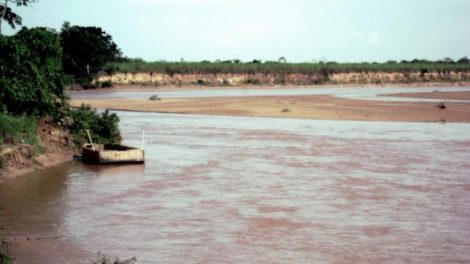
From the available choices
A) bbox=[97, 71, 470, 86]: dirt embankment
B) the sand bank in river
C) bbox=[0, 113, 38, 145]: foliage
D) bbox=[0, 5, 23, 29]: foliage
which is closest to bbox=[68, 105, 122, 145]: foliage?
bbox=[0, 113, 38, 145]: foliage

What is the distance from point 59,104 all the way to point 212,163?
4998mm

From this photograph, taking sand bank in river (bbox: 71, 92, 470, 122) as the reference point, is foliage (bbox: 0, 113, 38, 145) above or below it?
above

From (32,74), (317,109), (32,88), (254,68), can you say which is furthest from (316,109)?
(254,68)

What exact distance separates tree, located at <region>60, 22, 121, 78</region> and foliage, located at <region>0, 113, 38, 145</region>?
43.8 metres

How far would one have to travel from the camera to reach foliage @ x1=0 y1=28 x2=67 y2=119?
802 inches

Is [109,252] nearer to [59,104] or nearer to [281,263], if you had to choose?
[281,263]

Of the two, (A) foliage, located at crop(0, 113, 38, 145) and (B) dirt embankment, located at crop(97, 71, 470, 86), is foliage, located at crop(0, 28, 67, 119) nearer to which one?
(A) foliage, located at crop(0, 113, 38, 145)

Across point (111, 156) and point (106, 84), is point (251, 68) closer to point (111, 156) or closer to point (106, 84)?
point (106, 84)

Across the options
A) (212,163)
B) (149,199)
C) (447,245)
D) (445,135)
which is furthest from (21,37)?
(445,135)

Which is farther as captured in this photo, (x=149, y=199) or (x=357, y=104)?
(x=357, y=104)

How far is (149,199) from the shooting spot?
15.6 metres

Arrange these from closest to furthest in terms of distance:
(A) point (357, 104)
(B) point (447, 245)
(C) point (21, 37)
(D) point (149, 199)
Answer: (B) point (447, 245), (D) point (149, 199), (C) point (21, 37), (A) point (357, 104)

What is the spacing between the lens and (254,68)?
92.6 m

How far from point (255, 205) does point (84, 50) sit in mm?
53145
